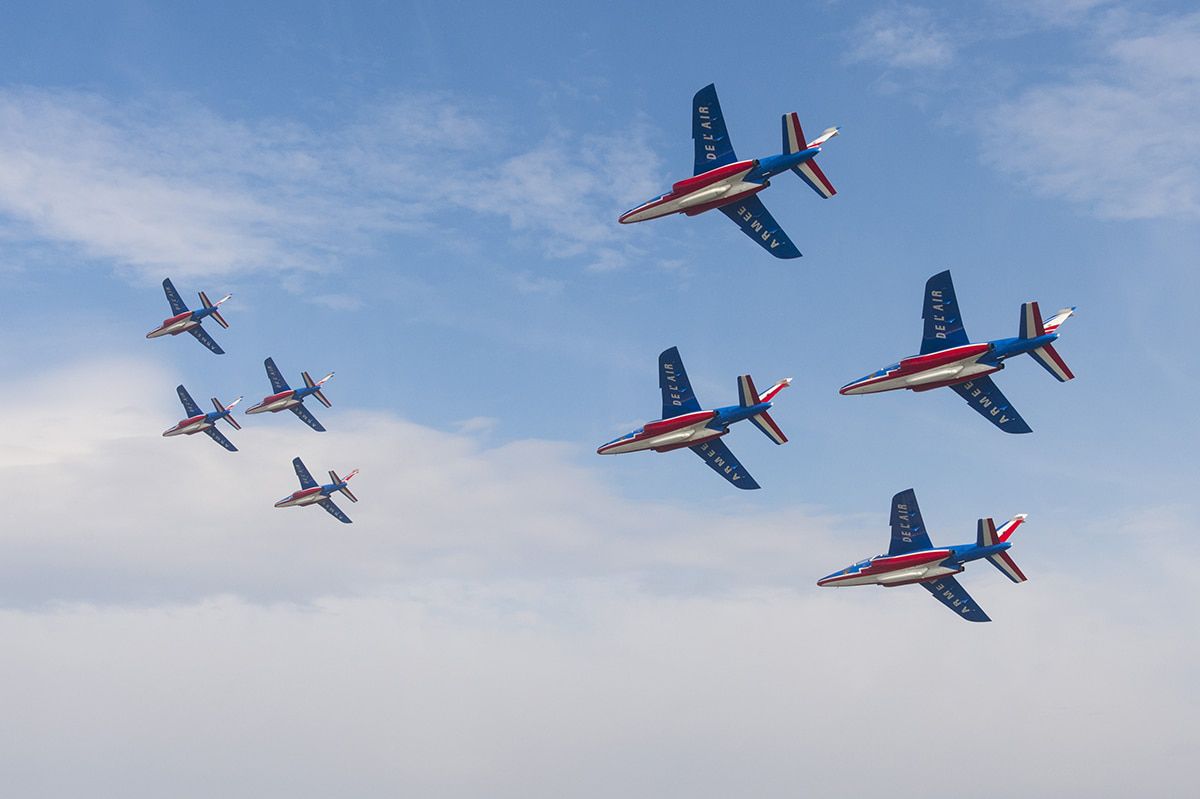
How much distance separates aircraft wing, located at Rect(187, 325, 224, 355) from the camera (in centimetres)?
18425

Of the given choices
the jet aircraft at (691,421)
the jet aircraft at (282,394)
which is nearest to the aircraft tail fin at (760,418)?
the jet aircraft at (691,421)

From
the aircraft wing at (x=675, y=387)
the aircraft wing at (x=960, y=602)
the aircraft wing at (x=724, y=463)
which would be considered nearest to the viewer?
the aircraft wing at (x=675, y=387)

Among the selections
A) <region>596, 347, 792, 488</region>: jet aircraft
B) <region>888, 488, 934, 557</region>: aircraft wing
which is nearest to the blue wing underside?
<region>596, 347, 792, 488</region>: jet aircraft

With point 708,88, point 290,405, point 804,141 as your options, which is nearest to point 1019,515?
point 804,141

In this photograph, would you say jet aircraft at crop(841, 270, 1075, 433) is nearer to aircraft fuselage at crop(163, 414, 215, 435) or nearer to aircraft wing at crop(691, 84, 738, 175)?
aircraft wing at crop(691, 84, 738, 175)

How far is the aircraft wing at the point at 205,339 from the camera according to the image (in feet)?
604

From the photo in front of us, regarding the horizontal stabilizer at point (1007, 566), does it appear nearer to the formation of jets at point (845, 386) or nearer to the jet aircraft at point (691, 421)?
the formation of jets at point (845, 386)

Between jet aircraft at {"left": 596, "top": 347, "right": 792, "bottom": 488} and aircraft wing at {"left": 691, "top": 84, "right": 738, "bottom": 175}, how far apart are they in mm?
20964

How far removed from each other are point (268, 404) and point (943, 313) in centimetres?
12020

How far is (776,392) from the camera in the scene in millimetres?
112000

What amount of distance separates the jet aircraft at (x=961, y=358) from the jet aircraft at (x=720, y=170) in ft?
55.3

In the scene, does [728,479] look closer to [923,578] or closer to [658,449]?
[658,449]

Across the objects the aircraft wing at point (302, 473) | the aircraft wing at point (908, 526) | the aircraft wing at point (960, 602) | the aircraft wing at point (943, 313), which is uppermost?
the aircraft wing at point (302, 473)

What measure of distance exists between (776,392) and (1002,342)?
75.5ft
